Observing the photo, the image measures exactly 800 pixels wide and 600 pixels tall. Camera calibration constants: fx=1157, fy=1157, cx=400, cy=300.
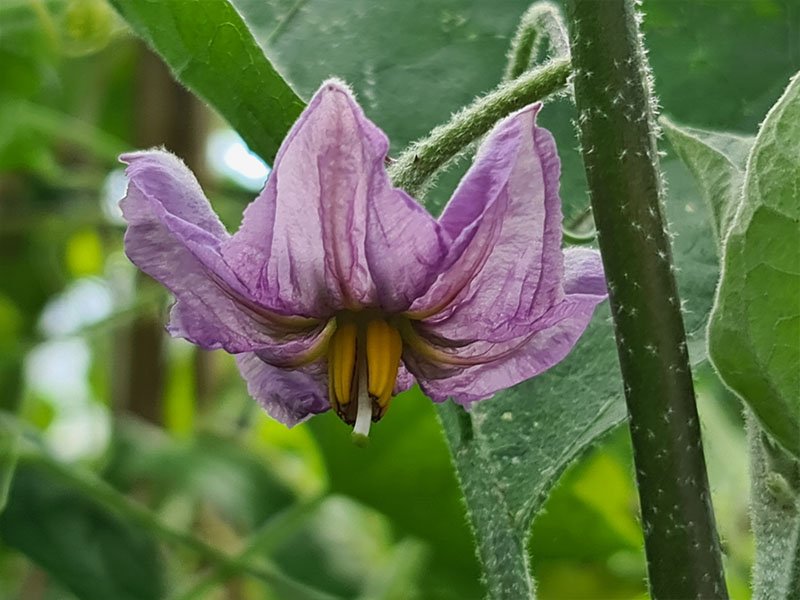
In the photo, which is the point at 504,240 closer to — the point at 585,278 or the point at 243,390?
the point at 585,278

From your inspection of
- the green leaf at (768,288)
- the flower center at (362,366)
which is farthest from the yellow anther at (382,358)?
the green leaf at (768,288)

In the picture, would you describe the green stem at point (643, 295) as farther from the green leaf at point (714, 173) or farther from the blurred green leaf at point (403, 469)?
the blurred green leaf at point (403, 469)

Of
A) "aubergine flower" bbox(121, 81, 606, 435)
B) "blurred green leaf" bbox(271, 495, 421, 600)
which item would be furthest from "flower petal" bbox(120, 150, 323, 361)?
"blurred green leaf" bbox(271, 495, 421, 600)

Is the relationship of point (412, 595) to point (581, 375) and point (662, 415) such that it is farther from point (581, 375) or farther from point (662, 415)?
point (662, 415)

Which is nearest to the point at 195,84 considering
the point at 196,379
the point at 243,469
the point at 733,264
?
the point at 733,264

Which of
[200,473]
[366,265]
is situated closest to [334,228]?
[366,265]

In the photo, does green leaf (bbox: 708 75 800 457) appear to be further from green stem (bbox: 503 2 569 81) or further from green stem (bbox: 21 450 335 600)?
green stem (bbox: 21 450 335 600)
